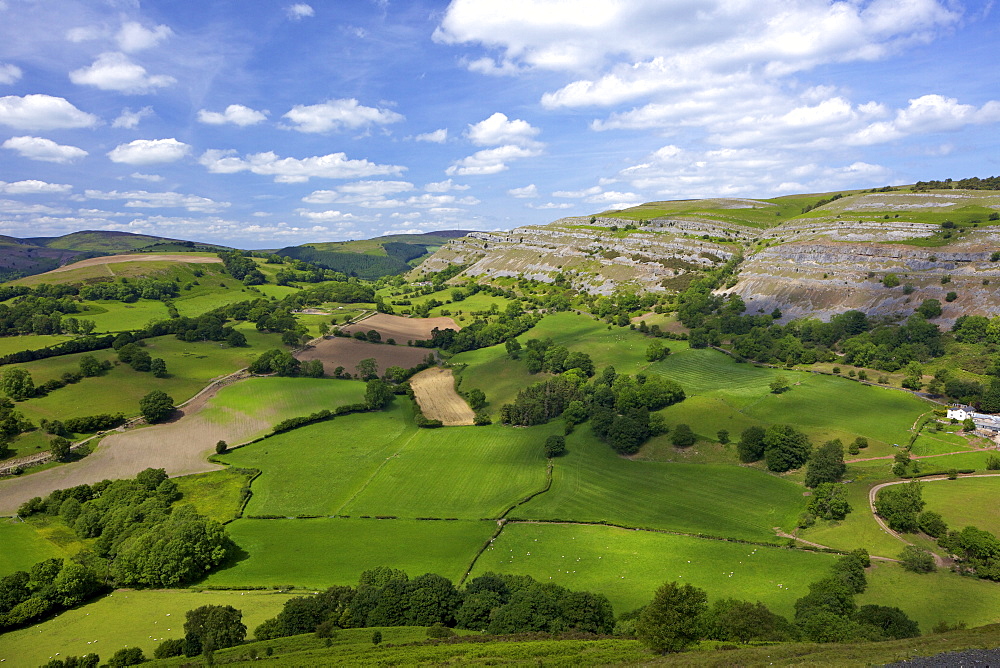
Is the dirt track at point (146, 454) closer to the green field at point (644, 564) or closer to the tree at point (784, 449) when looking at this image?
the green field at point (644, 564)

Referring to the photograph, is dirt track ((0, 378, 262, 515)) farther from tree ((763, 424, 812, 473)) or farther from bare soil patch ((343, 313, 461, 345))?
tree ((763, 424, 812, 473))

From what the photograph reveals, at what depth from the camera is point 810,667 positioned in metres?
30.9

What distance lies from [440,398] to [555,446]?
1530 inches

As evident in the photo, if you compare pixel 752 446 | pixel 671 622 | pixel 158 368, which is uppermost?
pixel 158 368

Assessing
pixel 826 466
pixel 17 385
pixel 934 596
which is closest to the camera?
pixel 934 596

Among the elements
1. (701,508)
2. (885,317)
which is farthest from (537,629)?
(885,317)

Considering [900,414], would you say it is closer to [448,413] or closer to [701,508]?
[701,508]

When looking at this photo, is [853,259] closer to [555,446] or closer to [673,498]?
[673,498]

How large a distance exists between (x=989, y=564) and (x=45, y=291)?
9382 inches

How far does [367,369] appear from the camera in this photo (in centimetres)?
12988

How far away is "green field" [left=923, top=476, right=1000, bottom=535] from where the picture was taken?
179 feet

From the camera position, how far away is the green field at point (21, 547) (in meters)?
57.8

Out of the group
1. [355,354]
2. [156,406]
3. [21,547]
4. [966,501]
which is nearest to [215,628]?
[21,547]

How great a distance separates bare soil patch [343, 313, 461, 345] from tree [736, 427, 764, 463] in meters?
102
